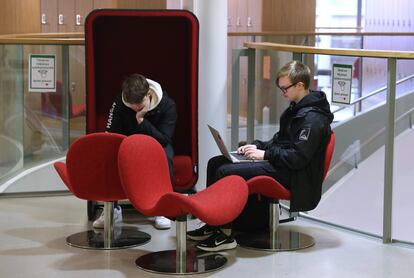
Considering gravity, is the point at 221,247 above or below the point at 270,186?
below

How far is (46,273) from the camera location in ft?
13.9

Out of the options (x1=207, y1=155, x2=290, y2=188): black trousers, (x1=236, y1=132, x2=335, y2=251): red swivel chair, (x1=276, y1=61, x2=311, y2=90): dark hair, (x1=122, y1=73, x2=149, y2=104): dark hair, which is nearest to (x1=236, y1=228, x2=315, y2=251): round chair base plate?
(x1=236, y1=132, x2=335, y2=251): red swivel chair

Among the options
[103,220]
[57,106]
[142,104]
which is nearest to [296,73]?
[142,104]

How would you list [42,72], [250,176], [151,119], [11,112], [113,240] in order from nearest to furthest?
[250,176]
[113,240]
[151,119]
[42,72]
[11,112]

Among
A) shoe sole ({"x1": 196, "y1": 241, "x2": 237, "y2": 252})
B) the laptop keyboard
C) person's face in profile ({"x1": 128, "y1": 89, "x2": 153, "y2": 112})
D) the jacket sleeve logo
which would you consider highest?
person's face in profile ({"x1": 128, "y1": 89, "x2": 153, "y2": 112})

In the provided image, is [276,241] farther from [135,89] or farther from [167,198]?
[135,89]

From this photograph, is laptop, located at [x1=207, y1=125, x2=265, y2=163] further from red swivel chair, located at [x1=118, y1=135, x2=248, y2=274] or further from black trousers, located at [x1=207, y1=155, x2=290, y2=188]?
red swivel chair, located at [x1=118, y1=135, x2=248, y2=274]

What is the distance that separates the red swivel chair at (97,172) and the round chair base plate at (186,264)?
0.30m

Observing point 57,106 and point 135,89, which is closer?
point 135,89

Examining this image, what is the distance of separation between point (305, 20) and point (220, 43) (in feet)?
18.4

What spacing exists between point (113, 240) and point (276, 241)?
3.23 feet

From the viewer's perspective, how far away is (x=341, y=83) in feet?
16.6

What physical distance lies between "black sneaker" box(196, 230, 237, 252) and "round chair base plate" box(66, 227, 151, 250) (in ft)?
1.40

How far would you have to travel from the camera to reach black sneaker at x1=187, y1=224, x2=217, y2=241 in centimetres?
474
